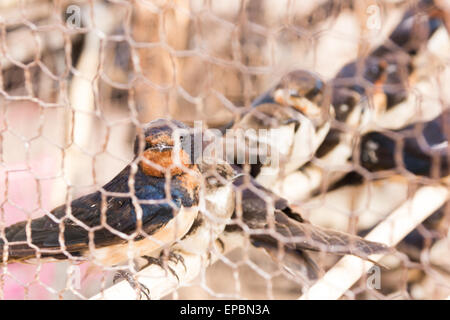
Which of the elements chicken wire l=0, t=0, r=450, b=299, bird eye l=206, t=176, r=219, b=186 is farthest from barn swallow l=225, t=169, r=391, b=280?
chicken wire l=0, t=0, r=450, b=299

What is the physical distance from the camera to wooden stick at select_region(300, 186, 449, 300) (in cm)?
73

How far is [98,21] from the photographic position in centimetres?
143

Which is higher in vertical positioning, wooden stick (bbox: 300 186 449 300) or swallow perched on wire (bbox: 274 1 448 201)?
swallow perched on wire (bbox: 274 1 448 201)

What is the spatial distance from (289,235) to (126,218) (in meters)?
0.26

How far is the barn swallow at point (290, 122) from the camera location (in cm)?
93

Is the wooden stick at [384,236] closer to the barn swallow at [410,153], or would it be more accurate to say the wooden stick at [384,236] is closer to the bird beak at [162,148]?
the barn swallow at [410,153]

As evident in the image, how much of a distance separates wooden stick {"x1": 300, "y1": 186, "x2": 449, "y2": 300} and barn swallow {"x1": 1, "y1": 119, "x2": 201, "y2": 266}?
0.24 meters

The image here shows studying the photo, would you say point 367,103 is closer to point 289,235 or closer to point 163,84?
point 289,235

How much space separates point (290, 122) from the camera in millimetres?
947

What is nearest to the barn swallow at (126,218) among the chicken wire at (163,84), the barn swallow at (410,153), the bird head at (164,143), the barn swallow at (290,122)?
the bird head at (164,143)

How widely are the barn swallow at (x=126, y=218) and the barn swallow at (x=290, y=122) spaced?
0.76 feet

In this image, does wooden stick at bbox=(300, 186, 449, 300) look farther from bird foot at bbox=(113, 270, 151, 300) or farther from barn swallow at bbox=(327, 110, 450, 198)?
bird foot at bbox=(113, 270, 151, 300)

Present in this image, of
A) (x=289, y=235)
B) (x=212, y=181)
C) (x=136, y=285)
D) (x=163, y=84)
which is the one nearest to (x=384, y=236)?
(x=289, y=235)
